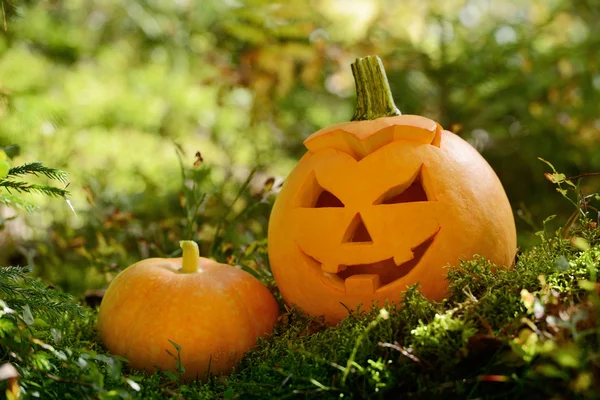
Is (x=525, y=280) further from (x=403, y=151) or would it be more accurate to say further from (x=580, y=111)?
(x=580, y=111)

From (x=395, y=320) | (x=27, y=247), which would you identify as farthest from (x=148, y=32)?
(x=395, y=320)

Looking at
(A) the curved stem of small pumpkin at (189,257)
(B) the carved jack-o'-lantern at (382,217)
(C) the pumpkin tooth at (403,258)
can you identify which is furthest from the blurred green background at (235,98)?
(C) the pumpkin tooth at (403,258)

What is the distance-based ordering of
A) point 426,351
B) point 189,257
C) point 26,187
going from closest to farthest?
point 426,351 < point 26,187 < point 189,257

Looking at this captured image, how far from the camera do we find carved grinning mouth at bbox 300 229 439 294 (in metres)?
1.81

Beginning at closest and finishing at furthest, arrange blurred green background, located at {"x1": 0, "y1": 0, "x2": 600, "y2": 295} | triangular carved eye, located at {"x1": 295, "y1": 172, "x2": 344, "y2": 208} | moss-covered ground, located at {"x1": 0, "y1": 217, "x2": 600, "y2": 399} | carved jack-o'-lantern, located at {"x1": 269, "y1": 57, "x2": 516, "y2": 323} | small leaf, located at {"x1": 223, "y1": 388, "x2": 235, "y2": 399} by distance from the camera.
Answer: moss-covered ground, located at {"x1": 0, "y1": 217, "x2": 600, "y2": 399}, small leaf, located at {"x1": 223, "y1": 388, "x2": 235, "y2": 399}, carved jack-o'-lantern, located at {"x1": 269, "y1": 57, "x2": 516, "y2": 323}, triangular carved eye, located at {"x1": 295, "y1": 172, "x2": 344, "y2": 208}, blurred green background, located at {"x1": 0, "y1": 0, "x2": 600, "y2": 295}

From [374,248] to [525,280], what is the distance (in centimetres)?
43

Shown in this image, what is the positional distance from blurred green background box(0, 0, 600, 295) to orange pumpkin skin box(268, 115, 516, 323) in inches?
32.9

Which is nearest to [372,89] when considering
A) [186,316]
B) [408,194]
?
[408,194]

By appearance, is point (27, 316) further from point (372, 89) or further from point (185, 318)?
point (372, 89)

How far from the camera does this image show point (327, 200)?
6.66 feet

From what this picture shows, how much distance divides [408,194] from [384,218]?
21cm

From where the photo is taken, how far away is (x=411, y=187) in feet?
6.41

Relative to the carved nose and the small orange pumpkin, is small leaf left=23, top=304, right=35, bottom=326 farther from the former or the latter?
the carved nose

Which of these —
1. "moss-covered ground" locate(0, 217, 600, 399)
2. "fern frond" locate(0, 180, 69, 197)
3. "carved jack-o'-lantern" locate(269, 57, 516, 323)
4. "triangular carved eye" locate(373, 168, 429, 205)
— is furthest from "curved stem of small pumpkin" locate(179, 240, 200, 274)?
"triangular carved eye" locate(373, 168, 429, 205)
